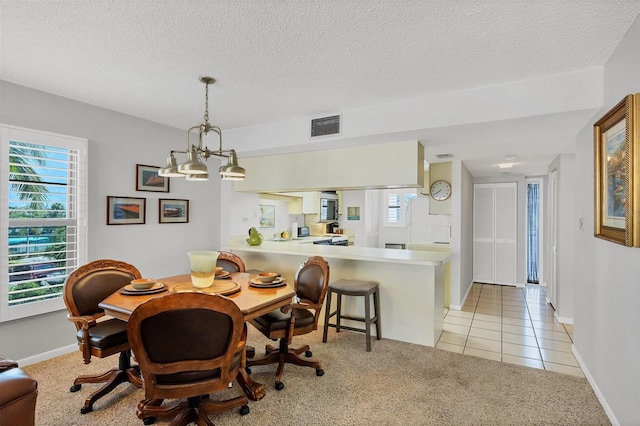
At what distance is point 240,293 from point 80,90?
2352 mm

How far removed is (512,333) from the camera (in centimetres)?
383

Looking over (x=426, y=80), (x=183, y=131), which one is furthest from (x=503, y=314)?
(x=183, y=131)

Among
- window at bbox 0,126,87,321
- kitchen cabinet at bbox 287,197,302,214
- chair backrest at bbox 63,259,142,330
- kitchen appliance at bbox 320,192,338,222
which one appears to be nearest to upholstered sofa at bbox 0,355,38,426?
chair backrest at bbox 63,259,142,330

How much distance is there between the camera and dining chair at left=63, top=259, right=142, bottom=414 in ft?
7.36

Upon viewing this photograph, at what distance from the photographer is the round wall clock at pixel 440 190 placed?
5.28 metres

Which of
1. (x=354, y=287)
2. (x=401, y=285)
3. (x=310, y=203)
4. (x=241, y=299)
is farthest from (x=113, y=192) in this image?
(x=310, y=203)

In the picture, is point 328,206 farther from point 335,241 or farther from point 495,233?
point 495,233

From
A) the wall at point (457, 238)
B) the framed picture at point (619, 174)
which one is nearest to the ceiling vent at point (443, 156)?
the wall at point (457, 238)

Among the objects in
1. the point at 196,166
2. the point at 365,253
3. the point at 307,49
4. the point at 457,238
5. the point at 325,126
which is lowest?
the point at 365,253

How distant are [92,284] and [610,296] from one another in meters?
3.64

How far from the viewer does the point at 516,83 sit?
8.63 feet

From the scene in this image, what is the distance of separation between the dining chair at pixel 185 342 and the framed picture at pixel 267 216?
15.6 feet

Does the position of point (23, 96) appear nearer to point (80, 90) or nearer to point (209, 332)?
point (80, 90)

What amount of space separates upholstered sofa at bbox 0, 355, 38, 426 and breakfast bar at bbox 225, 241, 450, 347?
2913 mm
